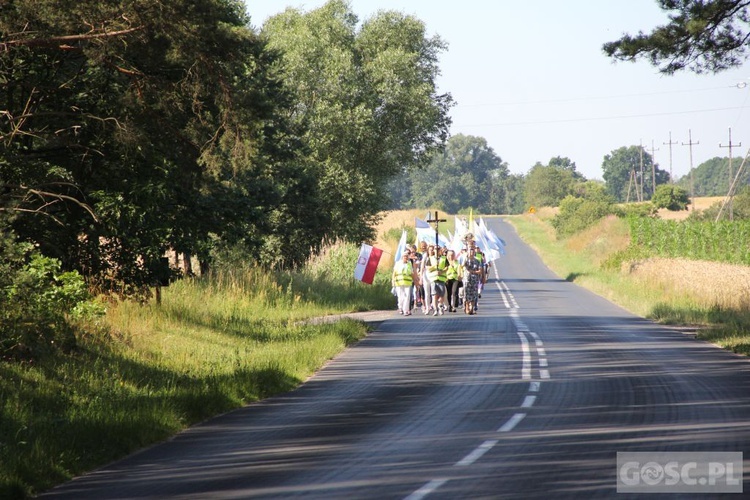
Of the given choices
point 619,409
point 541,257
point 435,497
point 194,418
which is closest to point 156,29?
point 194,418

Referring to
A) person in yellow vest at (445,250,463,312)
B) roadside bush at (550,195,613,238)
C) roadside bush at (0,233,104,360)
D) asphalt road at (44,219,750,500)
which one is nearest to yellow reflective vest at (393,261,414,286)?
person in yellow vest at (445,250,463,312)

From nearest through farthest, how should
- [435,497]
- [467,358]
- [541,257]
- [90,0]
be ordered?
[435,497], [90,0], [467,358], [541,257]

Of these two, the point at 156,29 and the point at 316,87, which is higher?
the point at 316,87

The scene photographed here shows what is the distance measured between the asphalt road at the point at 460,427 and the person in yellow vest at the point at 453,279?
853 cm

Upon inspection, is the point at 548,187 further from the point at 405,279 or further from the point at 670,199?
the point at 405,279

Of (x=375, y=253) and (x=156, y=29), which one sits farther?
(x=375, y=253)

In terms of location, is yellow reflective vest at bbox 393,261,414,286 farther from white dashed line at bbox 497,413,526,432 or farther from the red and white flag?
white dashed line at bbox 497,413,526,432

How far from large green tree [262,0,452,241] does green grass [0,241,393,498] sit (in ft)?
72.5

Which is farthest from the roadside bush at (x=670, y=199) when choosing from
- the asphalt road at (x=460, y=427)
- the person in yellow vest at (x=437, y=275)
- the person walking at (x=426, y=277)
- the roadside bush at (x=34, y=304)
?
the roadside bush at (x=34, y=304)

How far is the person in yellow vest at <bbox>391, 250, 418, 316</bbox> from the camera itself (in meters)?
31.3

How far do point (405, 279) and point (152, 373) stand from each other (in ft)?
53.8

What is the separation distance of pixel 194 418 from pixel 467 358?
7.90 m

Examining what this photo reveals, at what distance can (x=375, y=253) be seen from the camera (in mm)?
36625

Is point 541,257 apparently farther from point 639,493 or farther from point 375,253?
point 639,493
